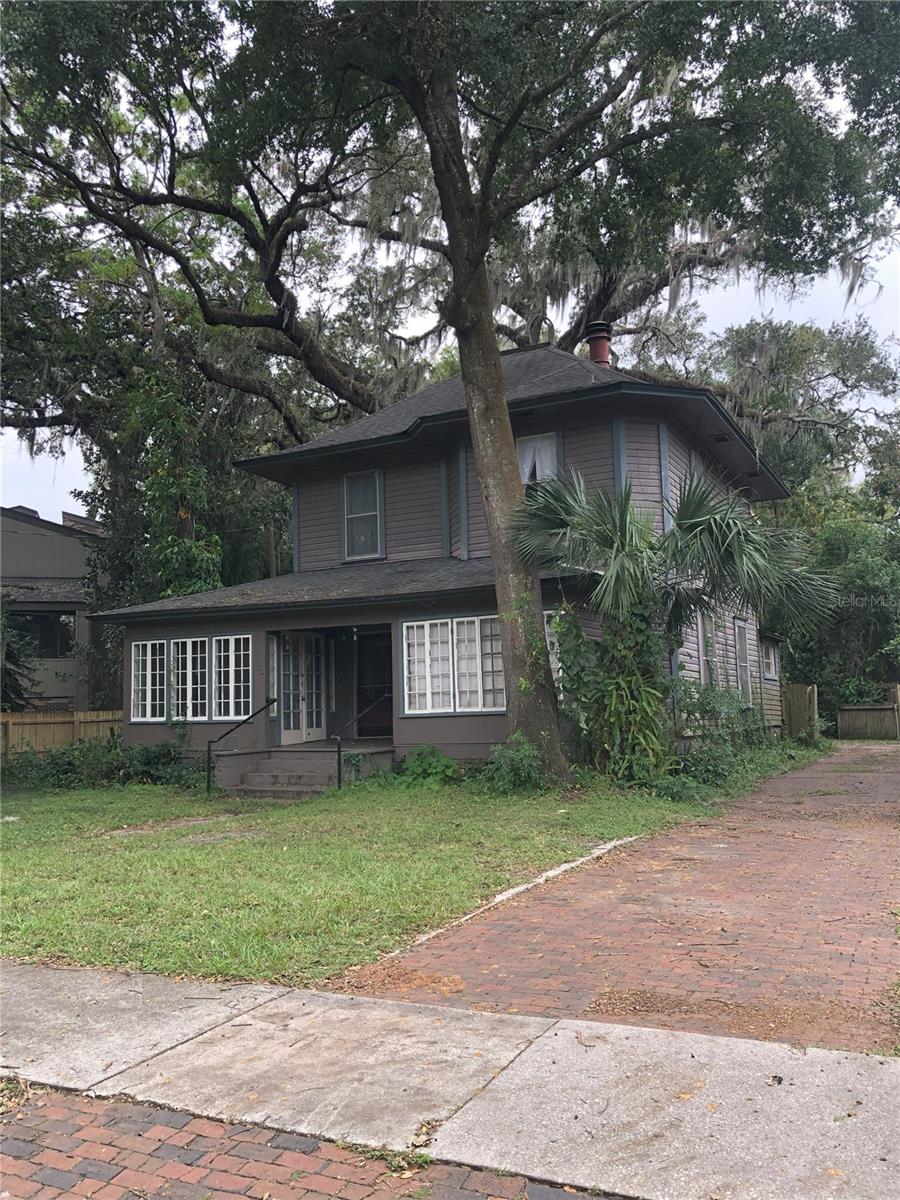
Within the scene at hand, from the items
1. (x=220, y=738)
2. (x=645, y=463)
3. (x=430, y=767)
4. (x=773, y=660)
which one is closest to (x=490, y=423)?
(x=645, y=463)

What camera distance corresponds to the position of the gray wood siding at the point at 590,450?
15.4 meters

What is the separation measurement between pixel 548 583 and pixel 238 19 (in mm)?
9191

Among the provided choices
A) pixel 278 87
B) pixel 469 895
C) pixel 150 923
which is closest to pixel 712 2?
pixel 278 87

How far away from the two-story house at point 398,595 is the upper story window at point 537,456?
0.03m

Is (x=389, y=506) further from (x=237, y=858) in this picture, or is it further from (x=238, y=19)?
(x=237, y=858)

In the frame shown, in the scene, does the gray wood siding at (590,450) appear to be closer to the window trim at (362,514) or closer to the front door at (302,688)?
the window trim at (362,514)

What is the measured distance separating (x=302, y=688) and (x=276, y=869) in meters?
9.38

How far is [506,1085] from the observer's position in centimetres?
367

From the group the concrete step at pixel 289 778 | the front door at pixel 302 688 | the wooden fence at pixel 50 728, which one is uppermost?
the front door at pixel 302 688

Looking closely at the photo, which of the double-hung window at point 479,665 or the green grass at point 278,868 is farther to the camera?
the double-hung window at point 479,665

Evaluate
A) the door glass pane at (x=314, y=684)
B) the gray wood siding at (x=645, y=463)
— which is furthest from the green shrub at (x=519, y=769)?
the door glass pane at (x=314, y=684)

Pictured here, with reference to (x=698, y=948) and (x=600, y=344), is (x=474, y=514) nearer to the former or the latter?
(x=600, y=344)

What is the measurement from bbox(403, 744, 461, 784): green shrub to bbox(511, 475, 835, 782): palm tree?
6.92ft

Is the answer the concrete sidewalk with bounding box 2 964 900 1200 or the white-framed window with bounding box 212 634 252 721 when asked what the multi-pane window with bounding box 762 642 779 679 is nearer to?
the white-framed window with bounding box 212 634 252 721
